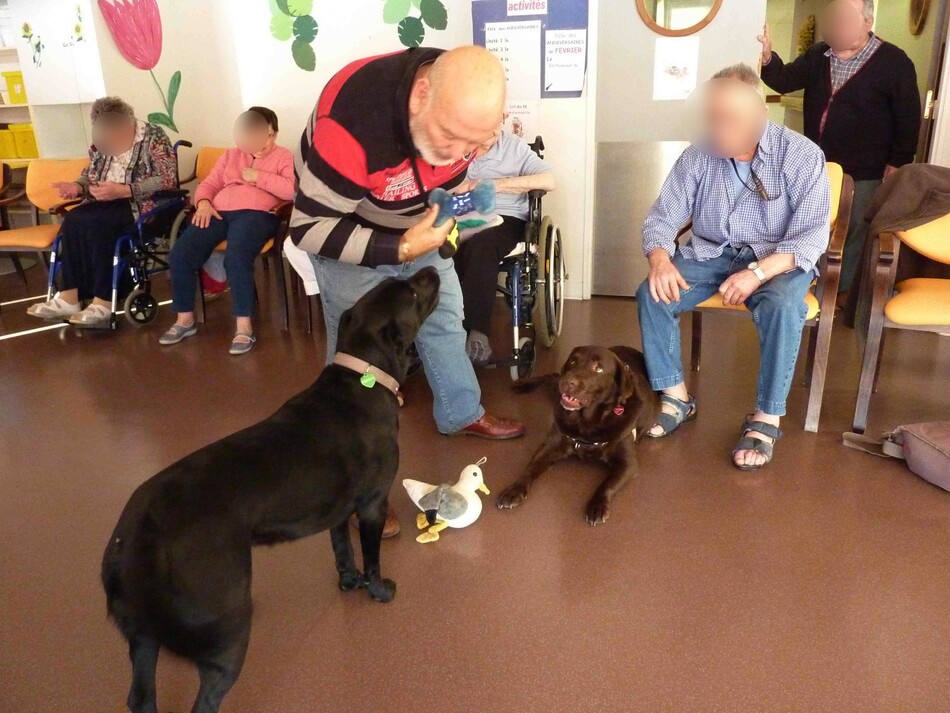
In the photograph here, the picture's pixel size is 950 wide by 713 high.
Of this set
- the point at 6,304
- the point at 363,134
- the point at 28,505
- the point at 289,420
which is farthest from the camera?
the point at 6,304

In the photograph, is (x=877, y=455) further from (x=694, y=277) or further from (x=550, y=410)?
(x=550, y=410)

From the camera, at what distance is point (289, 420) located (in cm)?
133

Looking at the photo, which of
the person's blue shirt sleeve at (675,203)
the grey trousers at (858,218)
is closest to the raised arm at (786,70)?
the grey trousers at (858,218)

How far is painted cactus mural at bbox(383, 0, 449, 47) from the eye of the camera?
3.95 meters

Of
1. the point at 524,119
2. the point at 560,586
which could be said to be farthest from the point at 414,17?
the point at 560,586

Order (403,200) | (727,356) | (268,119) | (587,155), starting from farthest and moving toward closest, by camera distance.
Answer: (587,155), (268,119), (727,356), (403,200)

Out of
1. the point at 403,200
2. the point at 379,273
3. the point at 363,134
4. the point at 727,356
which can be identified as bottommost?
the point at 727,356

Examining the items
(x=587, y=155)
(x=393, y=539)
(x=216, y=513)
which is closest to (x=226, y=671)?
(x=216, y=513)

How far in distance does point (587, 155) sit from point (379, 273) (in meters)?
2.28

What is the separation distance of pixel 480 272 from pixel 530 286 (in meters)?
0.24

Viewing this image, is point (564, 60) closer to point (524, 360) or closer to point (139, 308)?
→ point (524, 360)

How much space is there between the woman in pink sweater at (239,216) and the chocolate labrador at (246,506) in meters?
2.04

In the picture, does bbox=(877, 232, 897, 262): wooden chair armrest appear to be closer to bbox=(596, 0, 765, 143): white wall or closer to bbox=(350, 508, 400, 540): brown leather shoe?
bbox=(350, 508, 400, 540): brown leather shoe

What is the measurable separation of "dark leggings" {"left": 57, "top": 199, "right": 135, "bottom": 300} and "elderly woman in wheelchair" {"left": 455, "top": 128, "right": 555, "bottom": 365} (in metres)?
1.92
